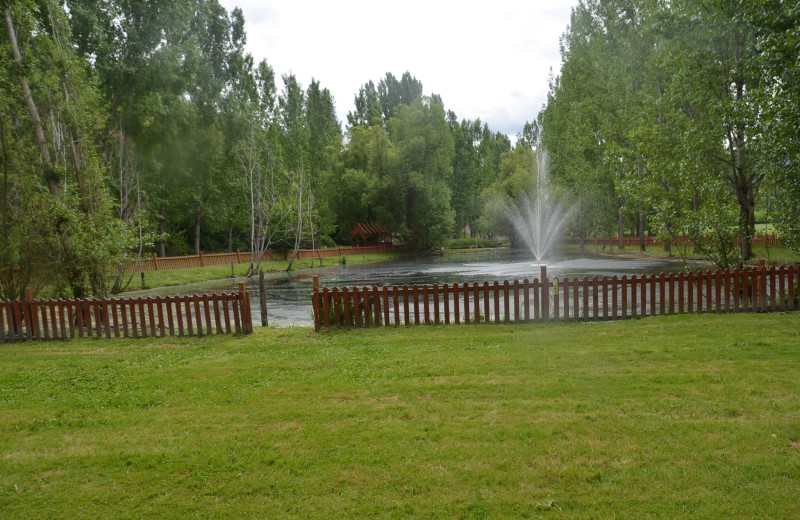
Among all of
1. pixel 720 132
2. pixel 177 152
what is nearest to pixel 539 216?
pixel 177 152

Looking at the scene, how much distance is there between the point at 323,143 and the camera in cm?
5875

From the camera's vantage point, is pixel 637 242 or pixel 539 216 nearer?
pixel 637 242

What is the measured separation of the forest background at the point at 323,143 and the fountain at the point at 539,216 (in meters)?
1.25

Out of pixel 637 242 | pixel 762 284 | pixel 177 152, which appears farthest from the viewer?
pixel 637 242

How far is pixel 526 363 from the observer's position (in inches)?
274

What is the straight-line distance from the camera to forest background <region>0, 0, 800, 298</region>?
12.9 m

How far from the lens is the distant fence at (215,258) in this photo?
102 feet

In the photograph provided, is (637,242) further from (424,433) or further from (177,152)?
(424,433)

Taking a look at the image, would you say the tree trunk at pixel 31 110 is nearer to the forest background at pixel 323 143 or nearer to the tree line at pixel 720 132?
the forest background at pixel 323 143

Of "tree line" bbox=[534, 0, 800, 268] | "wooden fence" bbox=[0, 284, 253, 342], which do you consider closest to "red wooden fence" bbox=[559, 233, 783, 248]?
"tree line" bbox=[534, 0, 800, 268]

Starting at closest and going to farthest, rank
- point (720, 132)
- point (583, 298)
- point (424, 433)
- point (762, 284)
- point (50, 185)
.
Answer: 1. point (424, 433)
2. point (762, 284)
3. point (583, 298)
4. point (50, 185)
5. point (720, 132)

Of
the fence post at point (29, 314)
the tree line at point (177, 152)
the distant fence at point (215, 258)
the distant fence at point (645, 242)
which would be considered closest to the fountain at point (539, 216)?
the distant fence at point (645, 242)

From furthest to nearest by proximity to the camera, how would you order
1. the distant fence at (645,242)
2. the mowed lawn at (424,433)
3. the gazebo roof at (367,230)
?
1. the gazebo roof at (367,230)
2. the distant fence at (645,242)
3. the mowed lawn at (424,433)

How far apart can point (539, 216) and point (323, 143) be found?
95.2 feet
